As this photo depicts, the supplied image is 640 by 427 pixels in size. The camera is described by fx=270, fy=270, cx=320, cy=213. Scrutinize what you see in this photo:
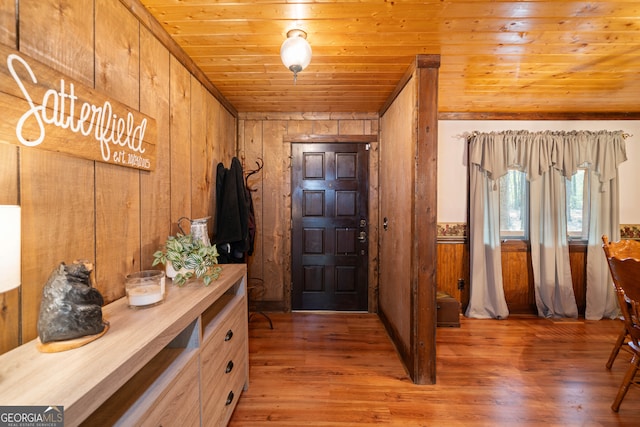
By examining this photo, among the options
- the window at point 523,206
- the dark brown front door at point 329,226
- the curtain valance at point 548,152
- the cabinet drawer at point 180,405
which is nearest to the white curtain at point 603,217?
the curtain valance at point 548,152

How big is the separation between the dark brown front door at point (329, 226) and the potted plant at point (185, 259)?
70.7 inches

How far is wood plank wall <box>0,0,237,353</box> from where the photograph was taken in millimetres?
884

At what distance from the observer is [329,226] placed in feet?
10.5

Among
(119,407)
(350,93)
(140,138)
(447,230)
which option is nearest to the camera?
(119,407)

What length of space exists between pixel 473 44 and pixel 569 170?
2243 millimetres

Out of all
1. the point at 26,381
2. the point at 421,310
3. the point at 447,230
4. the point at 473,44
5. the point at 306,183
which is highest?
the point at 473,44

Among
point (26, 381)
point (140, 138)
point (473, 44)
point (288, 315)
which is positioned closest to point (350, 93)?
point (473, 44)

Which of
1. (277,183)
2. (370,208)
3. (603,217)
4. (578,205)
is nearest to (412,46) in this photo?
(370,208)

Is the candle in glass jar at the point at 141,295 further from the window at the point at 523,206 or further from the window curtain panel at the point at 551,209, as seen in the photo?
the window at the point at 523,206

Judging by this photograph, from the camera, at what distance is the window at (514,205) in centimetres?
322

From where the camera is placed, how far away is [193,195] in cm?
210

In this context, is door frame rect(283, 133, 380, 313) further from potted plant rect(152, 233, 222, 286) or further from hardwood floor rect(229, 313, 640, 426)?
potted plant rect(152, 233, 222, 286)

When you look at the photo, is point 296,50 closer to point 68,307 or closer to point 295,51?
point 295,51

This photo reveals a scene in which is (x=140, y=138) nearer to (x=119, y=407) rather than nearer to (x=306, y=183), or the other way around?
(x=119, y=407)
